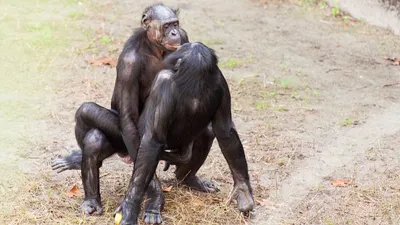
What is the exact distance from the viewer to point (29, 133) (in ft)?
23.1

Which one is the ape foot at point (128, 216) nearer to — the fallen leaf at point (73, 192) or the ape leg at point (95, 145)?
the ape leg at point (95, 145)

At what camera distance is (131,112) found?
5.41m

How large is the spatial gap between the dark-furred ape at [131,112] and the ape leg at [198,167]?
0.01 meters

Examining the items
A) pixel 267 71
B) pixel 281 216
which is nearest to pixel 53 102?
pixel 267 71

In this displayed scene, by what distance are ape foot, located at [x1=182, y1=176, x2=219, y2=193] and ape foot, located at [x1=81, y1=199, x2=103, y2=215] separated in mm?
846

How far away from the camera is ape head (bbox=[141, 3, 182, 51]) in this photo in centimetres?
552

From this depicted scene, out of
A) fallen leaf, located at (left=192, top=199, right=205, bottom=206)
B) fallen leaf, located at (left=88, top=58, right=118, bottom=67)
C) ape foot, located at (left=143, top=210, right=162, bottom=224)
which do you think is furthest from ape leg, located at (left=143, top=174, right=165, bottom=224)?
fallen leaf, located at (left=88, top=58, right=118, bottom=67)

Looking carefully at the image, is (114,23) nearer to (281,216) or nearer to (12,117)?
(12,117)

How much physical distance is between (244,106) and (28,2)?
14.8 ft

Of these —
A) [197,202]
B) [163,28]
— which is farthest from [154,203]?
[163,28]

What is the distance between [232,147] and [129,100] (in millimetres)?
839

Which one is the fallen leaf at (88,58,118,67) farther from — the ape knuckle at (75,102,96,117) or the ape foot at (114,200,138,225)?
the ape foot at (114,200,138,225)

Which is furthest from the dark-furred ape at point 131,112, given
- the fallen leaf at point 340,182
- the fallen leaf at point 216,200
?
the fallen leaf at point 340,182

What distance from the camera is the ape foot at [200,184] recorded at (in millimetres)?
6047
